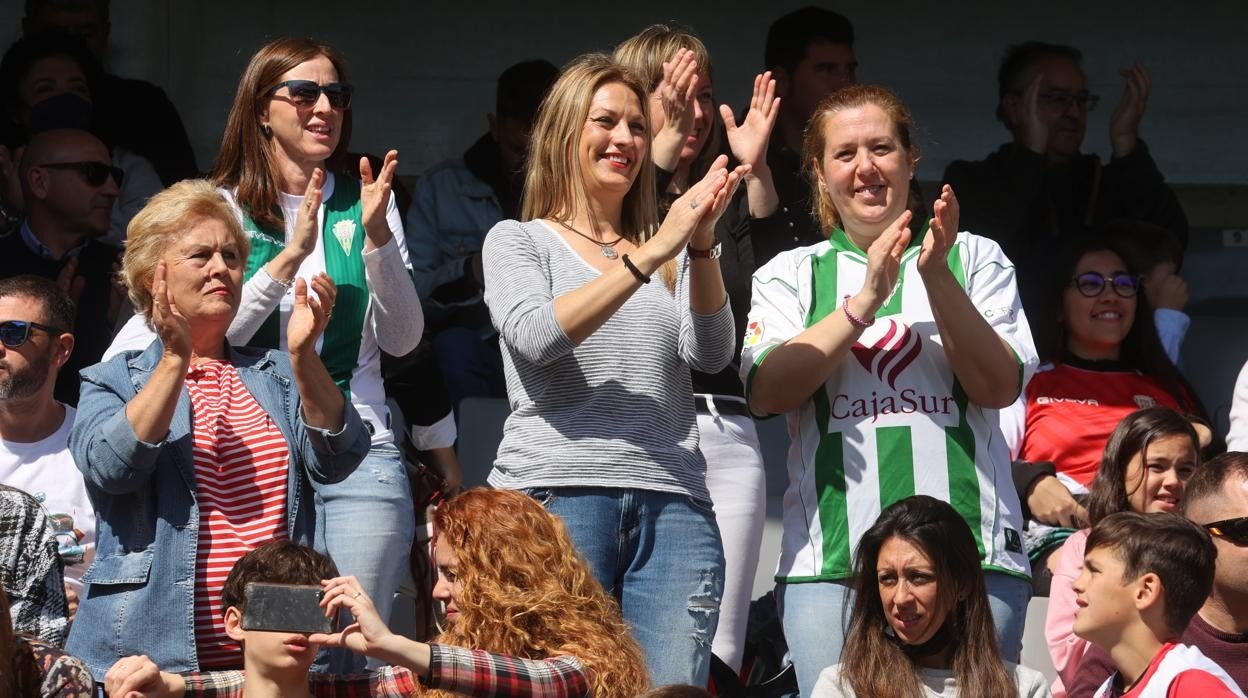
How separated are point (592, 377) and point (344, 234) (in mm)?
887

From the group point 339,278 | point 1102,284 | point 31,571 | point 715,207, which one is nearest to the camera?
point 31,571

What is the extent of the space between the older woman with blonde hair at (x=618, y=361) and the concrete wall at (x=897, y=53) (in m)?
3.26

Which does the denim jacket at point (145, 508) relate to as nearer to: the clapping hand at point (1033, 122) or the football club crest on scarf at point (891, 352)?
the football club crest on scarf at point (891, 352)

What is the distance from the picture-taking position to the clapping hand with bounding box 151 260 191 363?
144 inches

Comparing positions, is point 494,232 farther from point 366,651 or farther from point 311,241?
point 366,651

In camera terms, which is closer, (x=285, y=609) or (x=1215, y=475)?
(x=285, y=609)

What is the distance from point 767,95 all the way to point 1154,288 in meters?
2.31

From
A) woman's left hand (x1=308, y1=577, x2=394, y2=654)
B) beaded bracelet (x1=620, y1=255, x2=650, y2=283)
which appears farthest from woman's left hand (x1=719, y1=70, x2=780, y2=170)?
woman's left hand (x1=308, y1=577, x2=394, y2=654)

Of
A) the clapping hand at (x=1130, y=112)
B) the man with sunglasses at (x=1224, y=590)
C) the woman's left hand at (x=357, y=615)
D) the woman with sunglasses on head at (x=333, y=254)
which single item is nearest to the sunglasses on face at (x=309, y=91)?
the woman with sunglasses on head at (x=333, y=254)

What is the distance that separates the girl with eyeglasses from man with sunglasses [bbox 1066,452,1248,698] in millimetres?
977

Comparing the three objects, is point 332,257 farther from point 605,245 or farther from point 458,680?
point 458,680

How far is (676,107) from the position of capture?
14.8 ft

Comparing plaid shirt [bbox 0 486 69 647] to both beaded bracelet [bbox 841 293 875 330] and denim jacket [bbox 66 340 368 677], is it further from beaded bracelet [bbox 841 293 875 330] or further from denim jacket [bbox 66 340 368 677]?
beaded bracelet [bbox 841 293 875 330]

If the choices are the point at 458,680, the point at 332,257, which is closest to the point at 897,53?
the point at 332,257
